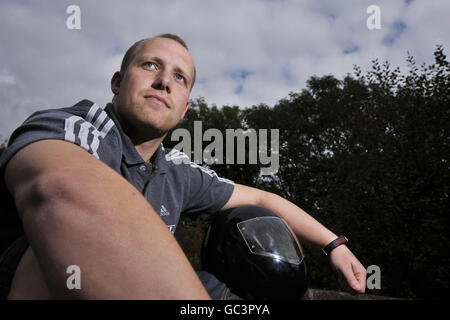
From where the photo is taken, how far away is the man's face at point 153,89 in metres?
2.06

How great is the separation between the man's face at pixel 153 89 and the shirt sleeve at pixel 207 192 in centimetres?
49

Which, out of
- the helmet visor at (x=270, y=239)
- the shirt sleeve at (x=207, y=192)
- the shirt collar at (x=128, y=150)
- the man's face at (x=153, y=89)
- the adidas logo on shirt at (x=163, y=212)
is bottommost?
the helmet visor at (x=270, y=239)

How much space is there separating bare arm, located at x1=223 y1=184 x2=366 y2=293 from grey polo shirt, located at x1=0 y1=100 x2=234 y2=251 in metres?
0.17

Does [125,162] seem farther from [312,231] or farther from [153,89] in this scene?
[312,231]

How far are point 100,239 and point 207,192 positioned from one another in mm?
1703

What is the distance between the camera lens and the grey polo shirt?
121 cm

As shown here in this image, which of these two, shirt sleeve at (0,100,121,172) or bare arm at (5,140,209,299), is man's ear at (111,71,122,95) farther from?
bare arm at (5,140,209,299)

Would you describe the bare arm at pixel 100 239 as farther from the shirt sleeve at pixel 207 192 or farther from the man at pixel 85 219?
the shirt sleeve at pixel 207 192

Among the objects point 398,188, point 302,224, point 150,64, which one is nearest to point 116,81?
point 150,64

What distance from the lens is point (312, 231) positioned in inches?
90.1

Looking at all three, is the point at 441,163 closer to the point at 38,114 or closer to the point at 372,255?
the point at 372,255

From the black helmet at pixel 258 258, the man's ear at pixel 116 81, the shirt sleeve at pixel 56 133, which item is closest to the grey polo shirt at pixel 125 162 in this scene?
the shirt sleeve at pixel 56 133

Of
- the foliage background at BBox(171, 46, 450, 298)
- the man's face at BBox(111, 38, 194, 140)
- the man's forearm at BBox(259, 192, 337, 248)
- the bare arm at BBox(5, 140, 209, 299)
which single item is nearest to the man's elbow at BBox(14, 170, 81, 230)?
the bare arm at BBox(5, 140, 209, 299)
